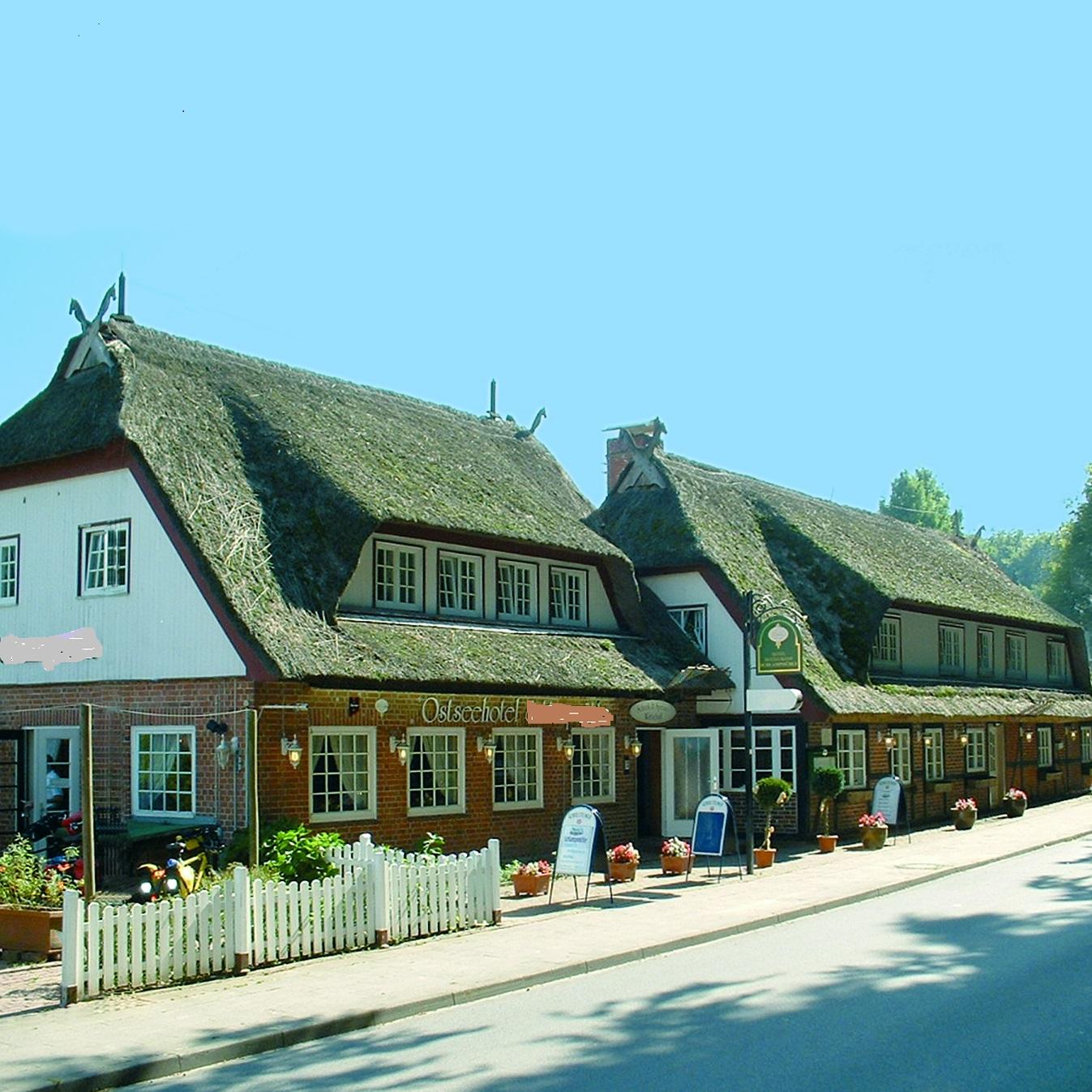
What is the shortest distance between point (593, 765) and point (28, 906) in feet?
41.2

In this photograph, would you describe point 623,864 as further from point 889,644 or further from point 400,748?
point 889,644

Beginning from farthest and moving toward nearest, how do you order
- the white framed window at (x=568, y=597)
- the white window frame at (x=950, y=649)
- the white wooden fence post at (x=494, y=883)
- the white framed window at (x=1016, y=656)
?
1. the white framed window at (x=1016, y=656)
2. the white window frame at (x=950, y=649)
3. the white framed window at (x=568, y=597)
4. the white wooden fence post at (x=494, y=883)

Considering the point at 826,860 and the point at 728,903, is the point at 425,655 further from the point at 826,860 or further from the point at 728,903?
the point at 826,860

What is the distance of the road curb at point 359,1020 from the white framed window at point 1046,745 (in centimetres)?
2361

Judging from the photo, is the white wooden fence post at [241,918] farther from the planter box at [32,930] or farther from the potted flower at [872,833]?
the potted flower at [872,833]

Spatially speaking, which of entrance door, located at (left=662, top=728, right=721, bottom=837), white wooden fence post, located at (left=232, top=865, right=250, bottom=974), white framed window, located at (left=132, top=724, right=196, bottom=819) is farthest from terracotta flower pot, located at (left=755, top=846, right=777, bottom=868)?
white wooden fence post, located at (left=232, top=865, right=250, bottom=974)

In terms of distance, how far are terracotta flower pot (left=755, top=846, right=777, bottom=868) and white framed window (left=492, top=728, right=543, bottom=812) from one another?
147 inches

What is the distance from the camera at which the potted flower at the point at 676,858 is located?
20625 mm

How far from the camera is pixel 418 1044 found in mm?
10094

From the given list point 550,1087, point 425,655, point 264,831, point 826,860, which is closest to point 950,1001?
point 550,1087

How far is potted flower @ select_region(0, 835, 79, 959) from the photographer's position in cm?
1340

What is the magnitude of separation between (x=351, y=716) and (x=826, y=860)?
29.7 ft

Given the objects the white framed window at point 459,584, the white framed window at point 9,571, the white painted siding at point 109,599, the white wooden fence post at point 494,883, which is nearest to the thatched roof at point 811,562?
the white framed window at point 459,584

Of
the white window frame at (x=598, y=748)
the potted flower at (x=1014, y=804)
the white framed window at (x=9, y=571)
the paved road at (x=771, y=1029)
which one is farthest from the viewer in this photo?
the potted flower at (x=1014, y=804)
